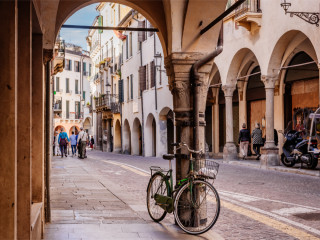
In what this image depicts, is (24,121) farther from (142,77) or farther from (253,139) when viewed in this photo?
(142,77)

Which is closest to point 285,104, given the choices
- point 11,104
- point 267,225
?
point 267,225

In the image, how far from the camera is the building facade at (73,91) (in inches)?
2911

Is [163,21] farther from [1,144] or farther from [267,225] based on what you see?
[1,144]

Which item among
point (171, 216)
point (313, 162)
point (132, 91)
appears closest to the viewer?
point (171, 216)

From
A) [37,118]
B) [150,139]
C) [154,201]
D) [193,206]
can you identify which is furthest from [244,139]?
[37,118]

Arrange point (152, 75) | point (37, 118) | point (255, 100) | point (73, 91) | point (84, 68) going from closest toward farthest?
1. point (37, 118)
2. point (255, 100)
3. point (152, 75)
4. point (73, 91)
5. point (84, 68)

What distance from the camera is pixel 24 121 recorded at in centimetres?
480

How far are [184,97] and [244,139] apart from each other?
52.0 ft

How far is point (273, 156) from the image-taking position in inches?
759

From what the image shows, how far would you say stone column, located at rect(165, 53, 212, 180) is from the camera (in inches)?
299

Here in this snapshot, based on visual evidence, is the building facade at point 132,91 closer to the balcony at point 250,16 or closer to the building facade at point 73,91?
the balcony at point 250,16

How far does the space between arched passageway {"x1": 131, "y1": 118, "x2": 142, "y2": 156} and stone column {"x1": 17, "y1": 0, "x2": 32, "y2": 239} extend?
32679 mm

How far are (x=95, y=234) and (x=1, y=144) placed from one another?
353cm

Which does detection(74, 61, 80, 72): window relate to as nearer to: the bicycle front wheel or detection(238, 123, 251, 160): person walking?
detection(238, 123, 251, 160): person walking
